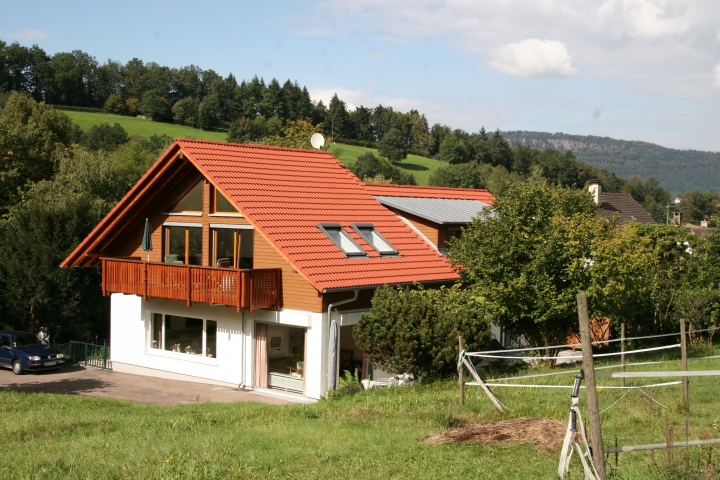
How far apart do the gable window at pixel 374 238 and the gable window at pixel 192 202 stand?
15.3 feet

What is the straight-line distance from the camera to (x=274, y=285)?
18844 mm

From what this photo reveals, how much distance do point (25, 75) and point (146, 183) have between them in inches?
3341

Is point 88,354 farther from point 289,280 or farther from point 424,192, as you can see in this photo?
point 424,192

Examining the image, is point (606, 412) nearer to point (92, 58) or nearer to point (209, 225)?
point (209, 225)

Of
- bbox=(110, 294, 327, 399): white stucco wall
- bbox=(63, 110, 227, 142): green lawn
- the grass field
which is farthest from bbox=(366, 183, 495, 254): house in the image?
bbox=(63, 110, 227, 142): green lawn

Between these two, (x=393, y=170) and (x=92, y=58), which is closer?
(x=393, y=170)

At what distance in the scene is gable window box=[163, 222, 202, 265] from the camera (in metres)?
21.6

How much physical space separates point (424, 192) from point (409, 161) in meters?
76.8

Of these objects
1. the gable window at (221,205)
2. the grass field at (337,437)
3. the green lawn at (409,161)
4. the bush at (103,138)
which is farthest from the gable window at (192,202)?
the green lawn at (409,161)

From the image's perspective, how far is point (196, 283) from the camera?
19703mm

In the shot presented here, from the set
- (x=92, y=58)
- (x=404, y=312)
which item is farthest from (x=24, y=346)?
(x=92, y=58)

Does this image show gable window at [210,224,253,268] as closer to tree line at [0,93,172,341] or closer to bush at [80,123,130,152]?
tree line at [0,93,172,341]

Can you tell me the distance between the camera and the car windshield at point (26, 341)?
24.1 meters

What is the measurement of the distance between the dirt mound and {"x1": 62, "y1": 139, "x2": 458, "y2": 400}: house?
7957 mm
